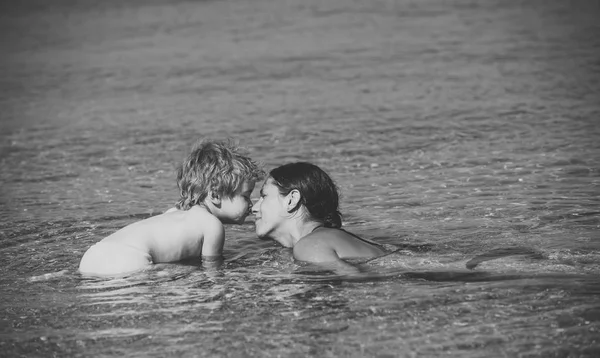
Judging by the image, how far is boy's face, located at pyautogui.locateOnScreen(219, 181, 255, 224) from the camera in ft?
21.4

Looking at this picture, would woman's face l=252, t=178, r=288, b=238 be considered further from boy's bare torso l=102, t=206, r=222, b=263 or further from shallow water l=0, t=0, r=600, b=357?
boy's bare torso l=102, t=206, r=222, b=263

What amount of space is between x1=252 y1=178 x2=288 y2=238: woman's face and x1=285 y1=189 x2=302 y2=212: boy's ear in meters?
0.03

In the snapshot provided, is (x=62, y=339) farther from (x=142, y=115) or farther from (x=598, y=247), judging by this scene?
(x=142, y=115)

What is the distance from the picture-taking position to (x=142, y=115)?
11.4m

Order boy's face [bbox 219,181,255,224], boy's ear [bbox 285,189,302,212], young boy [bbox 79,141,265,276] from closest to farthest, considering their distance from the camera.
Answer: young boy [bbox 79,141,265,276] → boy's ear [bbox 285,189,302,212] → boy's face [bbox 219,181,255,224]

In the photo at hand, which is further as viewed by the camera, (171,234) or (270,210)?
(270,210)

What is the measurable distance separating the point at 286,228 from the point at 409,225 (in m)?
1.13

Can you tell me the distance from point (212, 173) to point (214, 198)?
18 cm

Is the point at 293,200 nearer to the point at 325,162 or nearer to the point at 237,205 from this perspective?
the point at 237,205

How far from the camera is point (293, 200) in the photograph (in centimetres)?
639

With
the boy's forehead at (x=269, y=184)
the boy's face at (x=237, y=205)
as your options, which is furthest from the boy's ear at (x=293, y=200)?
the boy's face at (x=237, y=205)

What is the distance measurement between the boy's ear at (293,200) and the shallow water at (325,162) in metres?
0.36

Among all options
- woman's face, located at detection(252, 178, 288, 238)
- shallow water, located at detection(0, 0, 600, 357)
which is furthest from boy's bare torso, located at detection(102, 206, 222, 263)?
woman's face, located at detection(252, 178, 288, 238)

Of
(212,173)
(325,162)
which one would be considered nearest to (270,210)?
(212,173)
